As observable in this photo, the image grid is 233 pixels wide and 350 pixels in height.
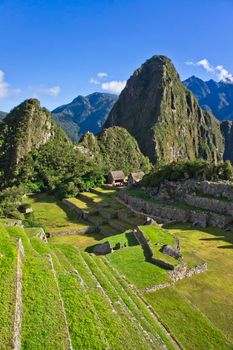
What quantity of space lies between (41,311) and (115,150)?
83010mm

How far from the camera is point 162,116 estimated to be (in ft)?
419

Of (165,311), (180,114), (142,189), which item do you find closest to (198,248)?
(165,311)

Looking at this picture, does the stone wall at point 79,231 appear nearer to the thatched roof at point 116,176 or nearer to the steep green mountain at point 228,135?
the thatched roof at point 116,176

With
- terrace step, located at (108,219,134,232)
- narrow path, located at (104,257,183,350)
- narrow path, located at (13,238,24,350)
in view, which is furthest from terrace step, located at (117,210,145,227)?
narrow path, located at (13,238,24,350)

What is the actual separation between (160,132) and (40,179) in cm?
7005

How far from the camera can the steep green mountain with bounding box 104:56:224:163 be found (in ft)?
406

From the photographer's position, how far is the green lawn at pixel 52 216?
3436 cm

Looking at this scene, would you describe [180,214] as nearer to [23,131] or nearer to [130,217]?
[130,217]

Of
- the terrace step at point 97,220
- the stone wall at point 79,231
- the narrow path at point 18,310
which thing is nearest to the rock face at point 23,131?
the terrace step at point 97,220

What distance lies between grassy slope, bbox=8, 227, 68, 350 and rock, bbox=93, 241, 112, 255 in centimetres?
824

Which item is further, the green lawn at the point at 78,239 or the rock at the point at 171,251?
the green lawn at the point at 78,239

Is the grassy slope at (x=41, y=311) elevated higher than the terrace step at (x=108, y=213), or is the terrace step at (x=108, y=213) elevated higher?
the grassy slope at (x=41, y=311)

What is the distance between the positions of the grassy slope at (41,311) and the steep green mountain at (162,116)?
4153 inches

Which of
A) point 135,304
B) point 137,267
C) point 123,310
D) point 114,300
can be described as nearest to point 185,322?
point 135,304
